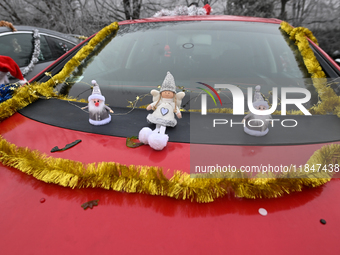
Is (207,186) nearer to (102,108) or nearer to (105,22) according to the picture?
(102,108)

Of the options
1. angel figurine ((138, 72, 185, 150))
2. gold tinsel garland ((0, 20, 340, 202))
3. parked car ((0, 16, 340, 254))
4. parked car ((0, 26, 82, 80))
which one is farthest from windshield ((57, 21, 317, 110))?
parked car ((0, 26, 82, 80))

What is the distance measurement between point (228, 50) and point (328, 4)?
10134mm

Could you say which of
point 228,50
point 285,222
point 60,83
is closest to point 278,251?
point 285,222

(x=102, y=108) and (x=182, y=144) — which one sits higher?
(x=102, y=108)

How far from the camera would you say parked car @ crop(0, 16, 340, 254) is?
61 cm

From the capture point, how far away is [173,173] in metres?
0.79

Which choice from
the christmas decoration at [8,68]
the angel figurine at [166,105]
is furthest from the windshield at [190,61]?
the christmas decoration at [8,68]

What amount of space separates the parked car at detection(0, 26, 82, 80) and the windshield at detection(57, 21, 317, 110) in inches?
108

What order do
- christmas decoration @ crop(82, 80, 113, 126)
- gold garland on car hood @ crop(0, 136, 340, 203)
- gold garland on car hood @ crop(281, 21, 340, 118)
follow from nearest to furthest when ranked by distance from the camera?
1. gold garland on car hood @ crop(0, 136, 340, 203)
2. christmas decoration @ crop(82, 80, 113, 126)
3. gold garland on car hood @ crop(281, 21, 340, 118)

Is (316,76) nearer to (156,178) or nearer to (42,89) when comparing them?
(156,178)

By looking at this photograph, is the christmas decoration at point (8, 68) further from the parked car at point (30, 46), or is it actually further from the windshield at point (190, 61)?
the windshield at point (190, 61)

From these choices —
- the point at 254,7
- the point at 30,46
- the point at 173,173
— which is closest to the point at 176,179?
the point at 173,173

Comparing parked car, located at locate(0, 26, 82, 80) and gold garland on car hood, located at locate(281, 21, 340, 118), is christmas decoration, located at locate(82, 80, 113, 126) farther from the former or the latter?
parked car, located at locate(0, 26, 82, 80)

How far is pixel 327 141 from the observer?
0.93m
